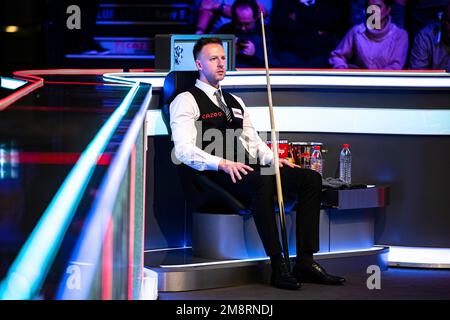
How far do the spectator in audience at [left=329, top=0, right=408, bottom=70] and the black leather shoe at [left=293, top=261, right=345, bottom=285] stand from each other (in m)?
2.70

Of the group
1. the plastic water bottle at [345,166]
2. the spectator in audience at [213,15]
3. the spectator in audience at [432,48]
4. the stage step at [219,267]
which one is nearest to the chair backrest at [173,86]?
the stage step at [219,267]

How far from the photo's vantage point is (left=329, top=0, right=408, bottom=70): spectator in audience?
5.74 m

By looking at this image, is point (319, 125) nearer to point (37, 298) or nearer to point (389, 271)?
point (389, 271)

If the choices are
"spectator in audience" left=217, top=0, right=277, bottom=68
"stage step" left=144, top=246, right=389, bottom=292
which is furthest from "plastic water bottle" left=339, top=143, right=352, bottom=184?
"spectator in audience" left=217, top=0, right=277, bottom=68

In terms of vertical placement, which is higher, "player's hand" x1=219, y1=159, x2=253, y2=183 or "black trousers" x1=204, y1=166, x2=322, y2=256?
"player's hand" x1=219, y1=159, x2=253, y2=183

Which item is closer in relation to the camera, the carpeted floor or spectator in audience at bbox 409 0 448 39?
the carpeted floor

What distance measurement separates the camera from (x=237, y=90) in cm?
389

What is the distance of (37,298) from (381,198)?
121 inches

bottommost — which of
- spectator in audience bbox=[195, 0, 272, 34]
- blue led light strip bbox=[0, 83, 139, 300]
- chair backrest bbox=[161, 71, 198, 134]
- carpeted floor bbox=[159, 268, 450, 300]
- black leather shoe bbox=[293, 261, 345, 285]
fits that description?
carpeted floor bbox=[159, 268, 450, 300]

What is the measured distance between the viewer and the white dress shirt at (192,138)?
331 centimetres

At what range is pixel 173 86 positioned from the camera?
3.57 metres

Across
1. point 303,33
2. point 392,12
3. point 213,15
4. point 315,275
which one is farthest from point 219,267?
point 392,12

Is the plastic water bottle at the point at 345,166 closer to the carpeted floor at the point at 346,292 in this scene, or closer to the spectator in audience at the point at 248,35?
the carpeted floor at the point at 346,292

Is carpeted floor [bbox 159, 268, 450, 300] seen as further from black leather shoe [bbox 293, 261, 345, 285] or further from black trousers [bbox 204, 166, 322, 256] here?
black trousers [bbox 204, 166, 322, 256]
